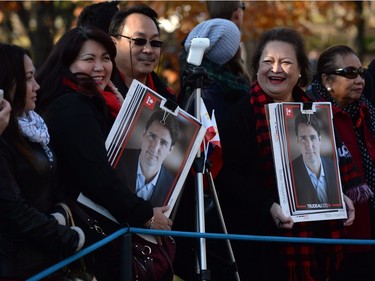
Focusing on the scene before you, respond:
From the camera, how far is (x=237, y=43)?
562 centimetres

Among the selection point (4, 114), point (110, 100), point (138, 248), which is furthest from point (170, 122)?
point (4, 114)

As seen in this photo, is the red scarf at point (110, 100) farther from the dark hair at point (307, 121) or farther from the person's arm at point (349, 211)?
the person's arm at point (349, 211)

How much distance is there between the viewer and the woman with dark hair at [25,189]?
141 inches

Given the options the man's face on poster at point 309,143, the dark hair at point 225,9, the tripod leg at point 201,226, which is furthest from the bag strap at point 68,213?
the dark hair at point 225,9

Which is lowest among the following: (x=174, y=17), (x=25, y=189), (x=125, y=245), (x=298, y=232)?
(x=298, y=232)

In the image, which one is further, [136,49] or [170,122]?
[136,49]

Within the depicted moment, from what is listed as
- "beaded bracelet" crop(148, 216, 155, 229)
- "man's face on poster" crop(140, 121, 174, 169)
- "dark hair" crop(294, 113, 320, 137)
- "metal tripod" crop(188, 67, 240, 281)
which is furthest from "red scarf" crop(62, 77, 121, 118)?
"dark hair" crop(294, 113, 320, 137)

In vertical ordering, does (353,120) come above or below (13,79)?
below

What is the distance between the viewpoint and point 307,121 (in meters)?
4.99

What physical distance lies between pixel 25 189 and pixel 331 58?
2710 millimetres

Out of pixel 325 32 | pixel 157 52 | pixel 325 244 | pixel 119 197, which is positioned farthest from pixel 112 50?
pixel 325 32

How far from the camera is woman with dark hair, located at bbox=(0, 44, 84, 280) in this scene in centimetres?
359

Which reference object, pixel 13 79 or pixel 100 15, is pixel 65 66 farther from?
pixel 100 15

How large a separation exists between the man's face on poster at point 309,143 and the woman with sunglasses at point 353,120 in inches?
17.3
